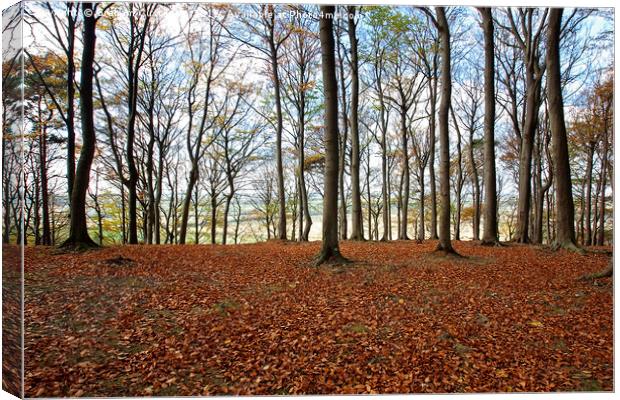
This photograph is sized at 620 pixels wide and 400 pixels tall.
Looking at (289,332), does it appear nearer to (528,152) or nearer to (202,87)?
(202,87)

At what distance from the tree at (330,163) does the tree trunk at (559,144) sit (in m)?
2.64

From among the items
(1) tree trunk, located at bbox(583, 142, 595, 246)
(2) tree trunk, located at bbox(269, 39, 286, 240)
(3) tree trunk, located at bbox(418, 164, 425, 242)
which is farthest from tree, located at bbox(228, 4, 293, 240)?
(1) tree trunk, located at bbox(583, 142, 595, 246)

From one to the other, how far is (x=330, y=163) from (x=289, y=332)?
2538 mm

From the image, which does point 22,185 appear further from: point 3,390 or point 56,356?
point 3,390

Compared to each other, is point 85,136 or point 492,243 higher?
point 85,136

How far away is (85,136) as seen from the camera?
9.27 feet

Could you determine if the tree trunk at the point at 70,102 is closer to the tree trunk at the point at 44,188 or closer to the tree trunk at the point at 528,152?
the tree trunk at the point at 44,188

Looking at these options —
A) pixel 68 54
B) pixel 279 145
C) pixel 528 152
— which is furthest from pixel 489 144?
pixel 68 54

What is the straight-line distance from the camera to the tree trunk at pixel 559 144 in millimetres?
3916

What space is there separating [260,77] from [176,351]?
325 centimetres

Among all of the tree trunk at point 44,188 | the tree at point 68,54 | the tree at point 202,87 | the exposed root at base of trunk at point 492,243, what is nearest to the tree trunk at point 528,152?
the exposed root at base of trunk at point 492,243

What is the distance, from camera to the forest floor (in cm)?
221

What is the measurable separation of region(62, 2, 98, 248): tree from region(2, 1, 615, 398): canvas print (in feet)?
0.06

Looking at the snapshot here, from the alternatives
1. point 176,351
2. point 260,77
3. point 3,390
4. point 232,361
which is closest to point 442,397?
point 232,361
